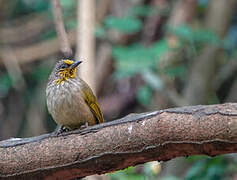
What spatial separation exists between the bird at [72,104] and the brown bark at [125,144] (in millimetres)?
470

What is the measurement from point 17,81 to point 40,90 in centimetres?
33

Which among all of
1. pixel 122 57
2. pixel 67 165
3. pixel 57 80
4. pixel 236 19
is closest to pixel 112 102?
pixel 122 57

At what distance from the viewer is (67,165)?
300 cm

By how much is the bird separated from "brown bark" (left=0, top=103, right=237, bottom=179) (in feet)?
1.54

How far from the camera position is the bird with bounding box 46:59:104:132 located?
3.67m

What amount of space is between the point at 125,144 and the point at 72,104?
0.89 metres

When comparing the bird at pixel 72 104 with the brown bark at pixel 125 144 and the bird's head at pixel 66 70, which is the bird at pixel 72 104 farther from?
the brown bark at pixel 125 144

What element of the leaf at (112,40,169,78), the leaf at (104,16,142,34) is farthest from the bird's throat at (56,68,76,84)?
the leaf at (104,16,142,34)

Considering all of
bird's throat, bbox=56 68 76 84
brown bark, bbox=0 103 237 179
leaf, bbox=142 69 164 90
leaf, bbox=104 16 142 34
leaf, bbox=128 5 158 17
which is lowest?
leaf, bbox=142 69 164 90

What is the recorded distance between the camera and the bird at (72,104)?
3.67 meters

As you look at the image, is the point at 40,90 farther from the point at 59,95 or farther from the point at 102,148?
the point at 102,148

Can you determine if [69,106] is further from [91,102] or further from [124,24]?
[124,24]

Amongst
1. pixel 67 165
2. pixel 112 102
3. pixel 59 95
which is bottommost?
pixel 112 102

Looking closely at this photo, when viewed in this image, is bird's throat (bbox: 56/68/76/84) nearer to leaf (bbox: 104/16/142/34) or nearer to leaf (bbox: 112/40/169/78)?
leaf (bbox: 112/40/169/78)
